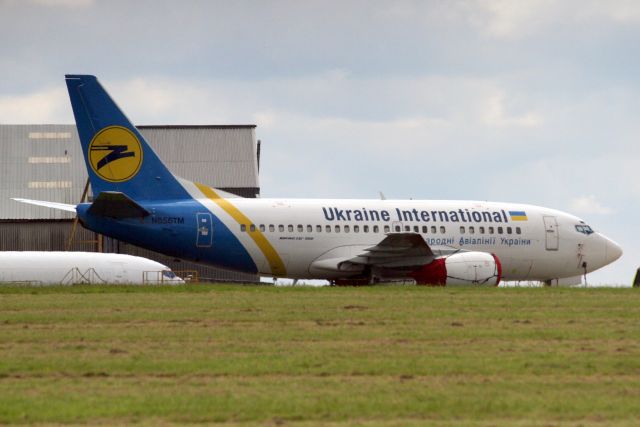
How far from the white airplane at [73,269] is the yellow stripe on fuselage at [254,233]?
6942mm

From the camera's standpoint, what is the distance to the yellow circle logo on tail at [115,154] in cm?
3872

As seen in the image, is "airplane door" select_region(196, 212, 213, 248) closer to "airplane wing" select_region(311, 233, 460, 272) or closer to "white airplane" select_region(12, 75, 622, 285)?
"white airplane" select_region(12, 75, 622, 285)

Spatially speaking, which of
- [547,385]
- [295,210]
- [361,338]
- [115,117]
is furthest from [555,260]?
[547,385]

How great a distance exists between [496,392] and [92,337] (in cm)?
831

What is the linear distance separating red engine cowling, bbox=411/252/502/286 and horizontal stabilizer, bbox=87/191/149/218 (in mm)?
10082

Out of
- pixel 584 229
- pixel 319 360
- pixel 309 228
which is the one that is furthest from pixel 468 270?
pixel 319 360

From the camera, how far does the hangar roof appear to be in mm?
70125

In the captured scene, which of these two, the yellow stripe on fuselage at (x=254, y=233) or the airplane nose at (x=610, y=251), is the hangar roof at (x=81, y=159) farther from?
the yellow stripe on fuselage at (x=254, y=233)

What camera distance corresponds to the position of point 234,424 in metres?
13.6

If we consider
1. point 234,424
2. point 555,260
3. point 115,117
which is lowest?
point 234,424

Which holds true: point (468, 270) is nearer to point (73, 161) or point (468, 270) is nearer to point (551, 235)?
point (551, 235)

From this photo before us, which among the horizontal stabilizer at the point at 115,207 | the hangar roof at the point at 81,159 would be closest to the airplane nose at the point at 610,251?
the horizontal stabilizer at the point at 115,207

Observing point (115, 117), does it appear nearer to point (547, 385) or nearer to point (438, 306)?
point (438, 306)

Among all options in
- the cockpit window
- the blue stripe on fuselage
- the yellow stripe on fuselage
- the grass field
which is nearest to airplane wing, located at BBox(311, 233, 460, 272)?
the yellow stripe on fuselage
